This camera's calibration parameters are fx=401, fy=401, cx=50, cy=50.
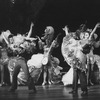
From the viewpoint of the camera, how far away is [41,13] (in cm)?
1266

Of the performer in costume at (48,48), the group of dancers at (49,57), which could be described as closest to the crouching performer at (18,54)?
the group of dancers at (49,57)

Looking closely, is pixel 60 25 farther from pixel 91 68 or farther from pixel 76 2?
pixel 91 68

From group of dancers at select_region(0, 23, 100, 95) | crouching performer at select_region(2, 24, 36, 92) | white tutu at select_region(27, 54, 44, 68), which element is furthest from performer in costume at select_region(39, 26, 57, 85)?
crouching performer at select_region(2, 24, 36, 92)

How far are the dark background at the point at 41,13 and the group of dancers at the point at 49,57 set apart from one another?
3.93 ft

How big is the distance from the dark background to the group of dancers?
1199 mm

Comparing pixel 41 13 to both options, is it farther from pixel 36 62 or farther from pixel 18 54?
pixel 18 54

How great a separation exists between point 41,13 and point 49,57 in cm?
201

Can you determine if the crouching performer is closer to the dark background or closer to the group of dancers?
the group of dancers

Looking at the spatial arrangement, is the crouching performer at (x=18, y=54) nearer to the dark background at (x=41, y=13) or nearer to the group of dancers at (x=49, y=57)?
the group of dancers at (x=49, y=57)

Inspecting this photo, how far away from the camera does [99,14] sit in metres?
12.2

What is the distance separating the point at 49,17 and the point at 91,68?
3.07 metres

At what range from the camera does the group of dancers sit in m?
7.68

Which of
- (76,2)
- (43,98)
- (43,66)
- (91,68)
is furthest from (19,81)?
(43,98)

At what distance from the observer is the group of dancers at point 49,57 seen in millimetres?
7680
